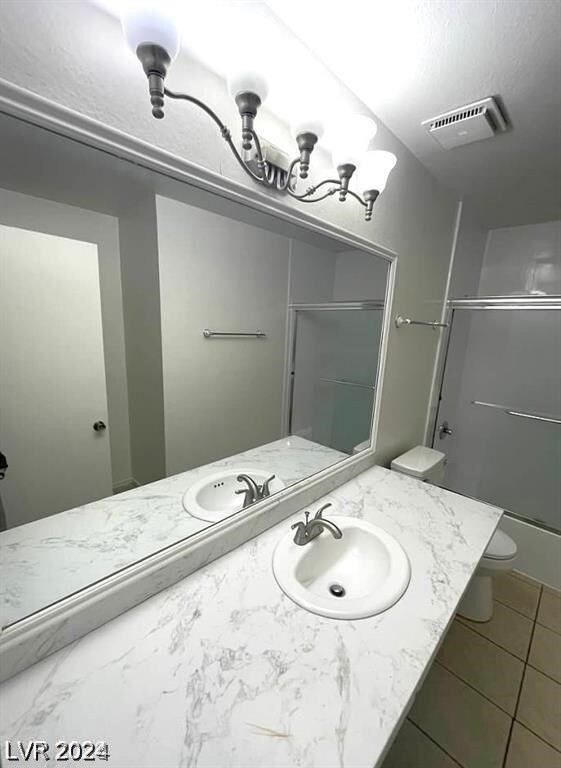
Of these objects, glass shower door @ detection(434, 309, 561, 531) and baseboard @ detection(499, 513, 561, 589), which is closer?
baseboard @ detection(499, 513, 561, 589)

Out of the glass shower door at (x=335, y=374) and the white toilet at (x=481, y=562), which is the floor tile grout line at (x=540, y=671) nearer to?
the white toilet at (x=481, y=562)

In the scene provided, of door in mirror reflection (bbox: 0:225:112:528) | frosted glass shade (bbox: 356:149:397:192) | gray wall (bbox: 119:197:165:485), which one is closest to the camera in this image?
door in mirror reflection (bbox: 0:225:112:528)

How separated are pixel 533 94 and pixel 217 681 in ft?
6.21

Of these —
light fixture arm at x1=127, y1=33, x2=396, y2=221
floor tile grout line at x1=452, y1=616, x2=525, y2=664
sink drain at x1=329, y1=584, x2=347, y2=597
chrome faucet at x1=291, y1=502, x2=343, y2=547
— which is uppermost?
light fixture arm at x1=127, y1=33, x2=396, y2=221

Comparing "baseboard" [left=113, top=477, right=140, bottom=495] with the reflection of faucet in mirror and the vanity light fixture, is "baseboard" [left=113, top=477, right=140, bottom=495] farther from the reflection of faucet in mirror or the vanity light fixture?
the vanity light fixture

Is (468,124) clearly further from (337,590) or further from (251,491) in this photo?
(337,590)

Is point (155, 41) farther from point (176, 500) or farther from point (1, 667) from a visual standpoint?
point (1, 667)

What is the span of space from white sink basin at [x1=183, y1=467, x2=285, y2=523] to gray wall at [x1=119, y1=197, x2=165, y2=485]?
123mm

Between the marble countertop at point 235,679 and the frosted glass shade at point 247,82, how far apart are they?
1148 mm

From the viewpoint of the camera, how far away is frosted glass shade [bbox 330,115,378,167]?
861 mm

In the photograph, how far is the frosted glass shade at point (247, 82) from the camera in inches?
24.2

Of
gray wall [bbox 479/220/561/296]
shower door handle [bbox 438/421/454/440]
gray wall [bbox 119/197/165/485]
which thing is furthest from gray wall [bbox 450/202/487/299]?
gray wall [bbox 119/197/165/485]

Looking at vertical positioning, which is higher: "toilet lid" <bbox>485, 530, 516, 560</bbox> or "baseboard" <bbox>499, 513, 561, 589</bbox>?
"toilet lid" <bbox>485, 530, 516, 560</bbox>

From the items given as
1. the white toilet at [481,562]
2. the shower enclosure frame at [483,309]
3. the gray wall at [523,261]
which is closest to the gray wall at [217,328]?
the white toilet at [481,562]
